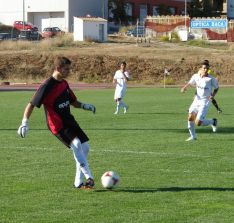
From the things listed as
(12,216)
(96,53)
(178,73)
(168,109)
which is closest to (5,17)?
(96,53)

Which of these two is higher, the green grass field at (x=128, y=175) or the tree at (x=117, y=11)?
the tree at (x=117, y=11)

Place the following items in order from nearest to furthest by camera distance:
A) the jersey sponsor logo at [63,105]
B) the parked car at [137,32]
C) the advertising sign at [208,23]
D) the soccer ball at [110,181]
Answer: the soccer ball at [110,181] → the jersey sponsor logo at [63,105] → the advertising sign at [208,23] → the parked car at [137,32]

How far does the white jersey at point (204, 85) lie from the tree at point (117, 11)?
77936mm

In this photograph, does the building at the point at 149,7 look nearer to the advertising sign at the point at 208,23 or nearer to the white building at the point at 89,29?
the advertising sign at the point at 208,23

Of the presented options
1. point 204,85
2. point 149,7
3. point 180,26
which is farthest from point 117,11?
point 204,85

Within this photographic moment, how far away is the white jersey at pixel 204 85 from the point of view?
1991 cm

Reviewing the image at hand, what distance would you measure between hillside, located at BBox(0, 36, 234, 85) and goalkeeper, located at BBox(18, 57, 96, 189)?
47.8m

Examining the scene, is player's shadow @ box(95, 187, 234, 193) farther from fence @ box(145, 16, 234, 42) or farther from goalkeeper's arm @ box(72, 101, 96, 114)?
fence @ box(145, 16, 234, 42)

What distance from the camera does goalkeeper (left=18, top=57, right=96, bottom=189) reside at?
11977mm

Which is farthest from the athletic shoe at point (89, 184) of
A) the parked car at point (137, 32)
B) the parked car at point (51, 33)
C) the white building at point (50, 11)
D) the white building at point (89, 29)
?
the white building at point (50, 11)

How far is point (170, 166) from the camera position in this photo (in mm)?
14547

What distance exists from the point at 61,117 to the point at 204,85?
840 cm

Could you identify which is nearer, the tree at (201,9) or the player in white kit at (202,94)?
the player in white kit at (202,94)

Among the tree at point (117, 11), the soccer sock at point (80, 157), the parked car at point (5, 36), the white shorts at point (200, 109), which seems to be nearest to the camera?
the soccer sock at point (80, 157)
